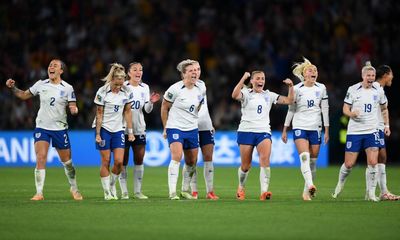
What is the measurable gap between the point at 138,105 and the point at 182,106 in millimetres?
1032

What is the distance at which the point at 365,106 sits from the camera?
16.6 m

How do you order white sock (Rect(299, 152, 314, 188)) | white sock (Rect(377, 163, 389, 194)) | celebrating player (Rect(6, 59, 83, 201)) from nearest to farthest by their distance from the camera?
white sock (Rect(299, 152, 314, 188))
celebrating player (Rect(6, 59, 83, 201))
white sock (Rect(377, 163, 389, 194))

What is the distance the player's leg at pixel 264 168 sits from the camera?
54.0ft

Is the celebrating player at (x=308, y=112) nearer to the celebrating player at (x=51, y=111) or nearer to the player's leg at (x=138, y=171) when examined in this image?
the player's leg at (x=138, y=171)

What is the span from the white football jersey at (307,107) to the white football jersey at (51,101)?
388 centimetres

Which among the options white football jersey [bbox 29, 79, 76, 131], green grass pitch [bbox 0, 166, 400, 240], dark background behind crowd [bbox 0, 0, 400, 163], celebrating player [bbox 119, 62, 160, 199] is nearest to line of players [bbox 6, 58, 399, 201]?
white football jersey [bbox 29, 79, 76, 131]

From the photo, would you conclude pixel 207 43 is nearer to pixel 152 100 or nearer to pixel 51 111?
pixel 152 100

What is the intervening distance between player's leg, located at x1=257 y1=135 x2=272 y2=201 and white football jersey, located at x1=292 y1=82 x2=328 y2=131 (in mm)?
647

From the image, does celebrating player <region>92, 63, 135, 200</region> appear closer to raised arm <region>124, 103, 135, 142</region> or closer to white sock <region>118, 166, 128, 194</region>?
raised arm <region>124, 103, 135, 142</region>

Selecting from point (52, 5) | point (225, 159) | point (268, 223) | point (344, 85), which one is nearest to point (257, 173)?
point (225, 159)

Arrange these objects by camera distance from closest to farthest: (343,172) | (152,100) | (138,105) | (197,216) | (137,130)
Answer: (197,216)
(343,172)
(152,100)
(137,130)
(138,105)

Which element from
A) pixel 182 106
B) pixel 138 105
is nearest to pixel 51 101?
pixel 138 105

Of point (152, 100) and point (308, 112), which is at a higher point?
point (152, 100)

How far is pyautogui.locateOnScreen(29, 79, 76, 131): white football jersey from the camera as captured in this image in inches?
655
